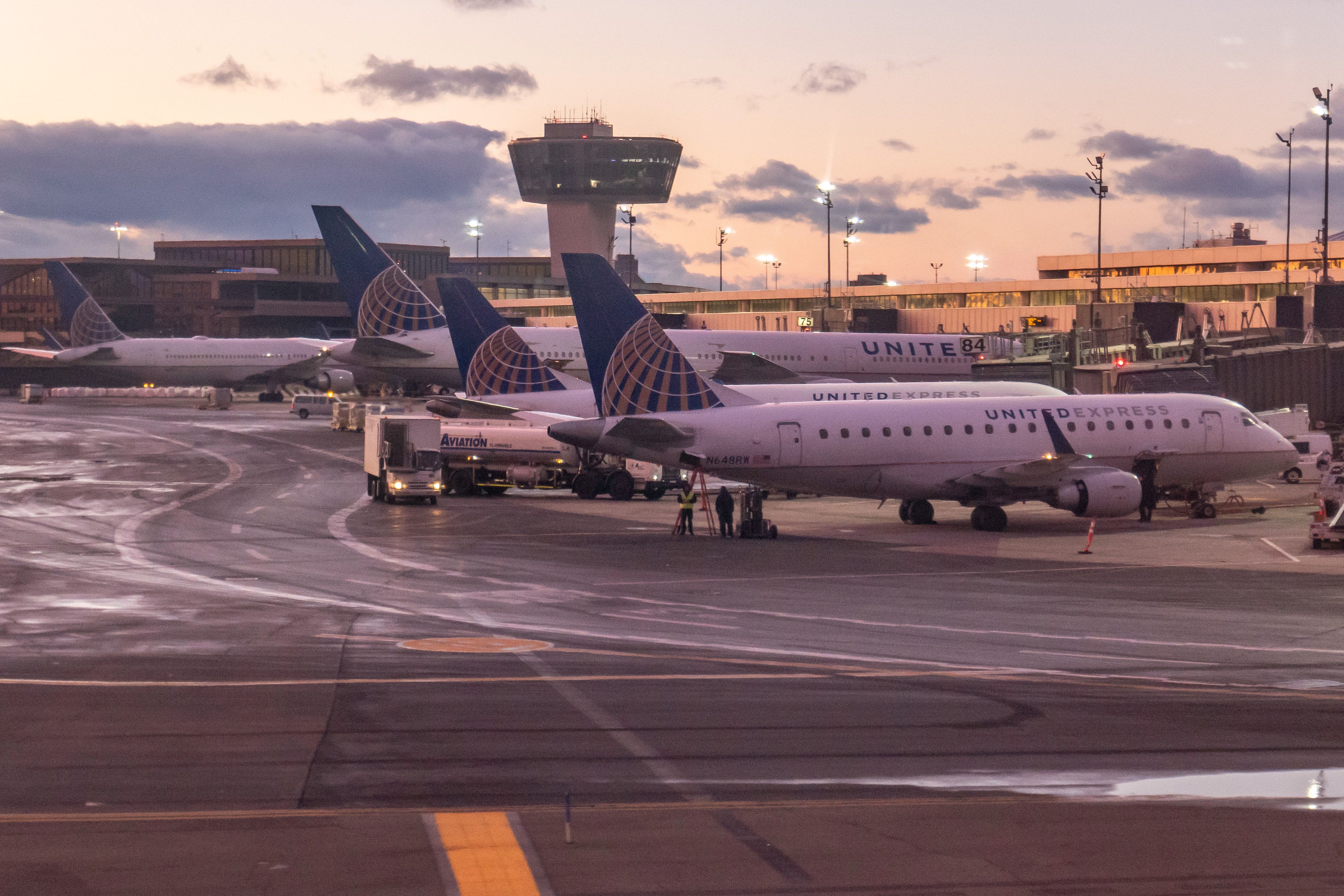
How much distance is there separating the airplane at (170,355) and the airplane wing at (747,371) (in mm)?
70047

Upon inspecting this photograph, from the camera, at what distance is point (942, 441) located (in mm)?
43125

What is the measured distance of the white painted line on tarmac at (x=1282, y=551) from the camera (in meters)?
35.3

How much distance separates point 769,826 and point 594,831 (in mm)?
1475

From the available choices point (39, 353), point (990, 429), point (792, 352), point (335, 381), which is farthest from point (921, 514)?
point (39, 353)

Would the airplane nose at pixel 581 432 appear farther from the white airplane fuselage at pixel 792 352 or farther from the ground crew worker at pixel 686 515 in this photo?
the white airplane fuselage at pixel 792 352

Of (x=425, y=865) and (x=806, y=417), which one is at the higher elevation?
(x=806, y=417)

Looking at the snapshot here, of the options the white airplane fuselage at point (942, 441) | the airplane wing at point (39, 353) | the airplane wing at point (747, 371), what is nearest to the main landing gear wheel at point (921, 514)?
the white airplane fuselage at point (942, 441)

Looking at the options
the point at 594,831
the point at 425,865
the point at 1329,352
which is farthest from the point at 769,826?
the point at 1329,352

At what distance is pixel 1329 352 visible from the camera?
6912 centimetres

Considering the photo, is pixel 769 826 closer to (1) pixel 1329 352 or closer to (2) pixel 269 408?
(1) pixel 1329 352

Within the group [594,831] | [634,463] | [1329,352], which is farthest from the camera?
[1329,352]

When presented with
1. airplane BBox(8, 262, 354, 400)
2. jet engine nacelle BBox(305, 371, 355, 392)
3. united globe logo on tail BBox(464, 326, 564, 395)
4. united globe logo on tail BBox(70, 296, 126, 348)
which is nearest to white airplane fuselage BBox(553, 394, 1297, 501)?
united globe logo on tail BBox(464, 326, 564, 395)

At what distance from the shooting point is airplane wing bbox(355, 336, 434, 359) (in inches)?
3059

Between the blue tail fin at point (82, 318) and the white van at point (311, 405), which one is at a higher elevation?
the blue tail fin at point (82, 318)
